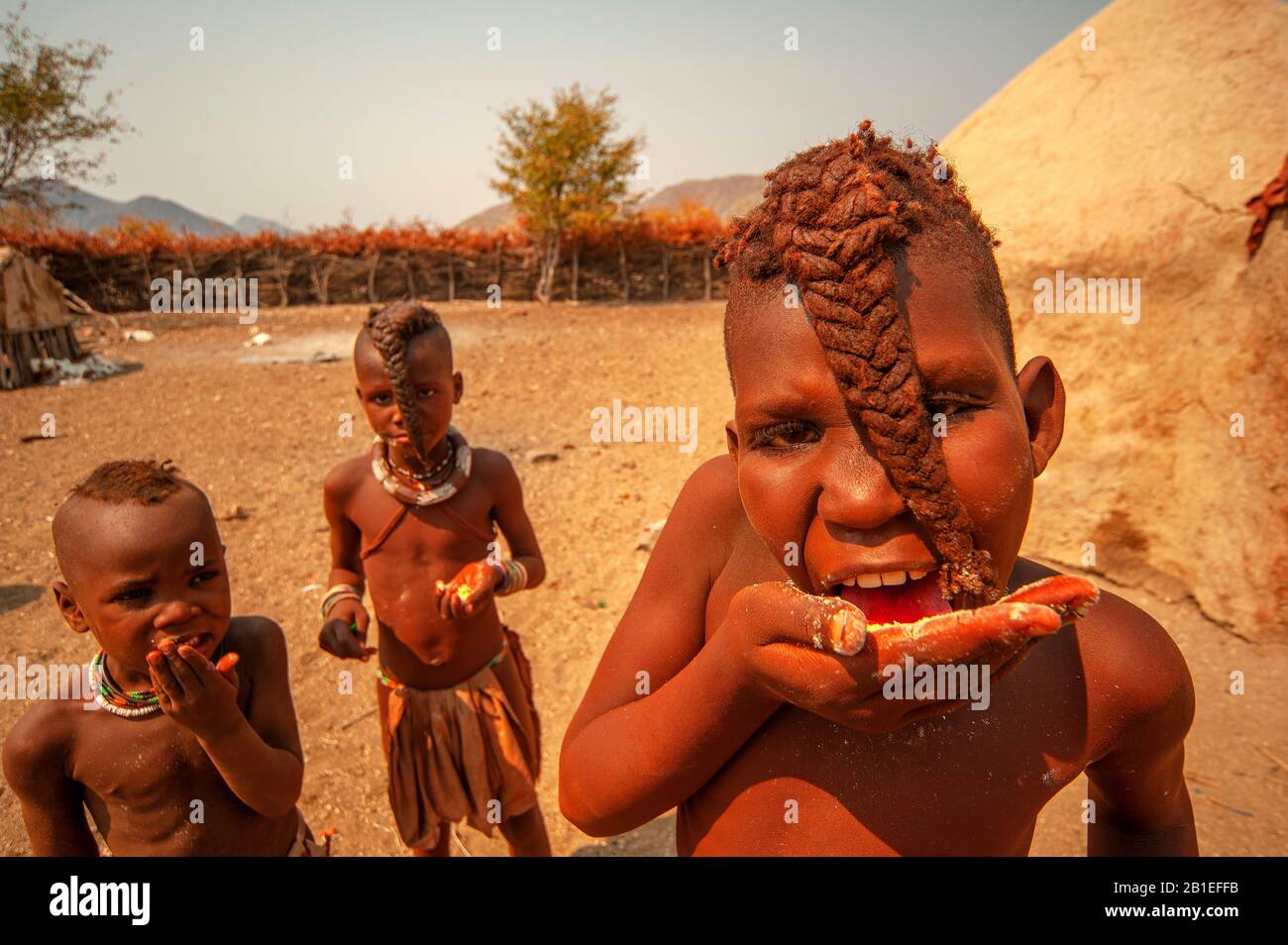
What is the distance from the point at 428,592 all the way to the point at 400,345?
97cm

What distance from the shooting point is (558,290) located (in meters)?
23.8

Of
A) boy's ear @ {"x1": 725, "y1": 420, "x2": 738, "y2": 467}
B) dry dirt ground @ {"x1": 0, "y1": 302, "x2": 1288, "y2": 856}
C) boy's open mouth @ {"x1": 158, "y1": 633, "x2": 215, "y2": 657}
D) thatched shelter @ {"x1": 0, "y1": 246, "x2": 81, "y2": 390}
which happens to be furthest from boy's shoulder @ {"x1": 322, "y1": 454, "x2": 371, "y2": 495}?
thatched shelter @ {"x1": 0, "y1": 246, "x2": 81, "y2": 390}

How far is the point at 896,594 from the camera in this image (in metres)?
1.07

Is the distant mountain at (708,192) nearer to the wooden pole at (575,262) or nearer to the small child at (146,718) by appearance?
the wooden pole at (575,262)

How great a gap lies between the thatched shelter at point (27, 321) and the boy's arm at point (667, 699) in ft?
46.8

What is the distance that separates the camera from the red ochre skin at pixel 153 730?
1939 mm

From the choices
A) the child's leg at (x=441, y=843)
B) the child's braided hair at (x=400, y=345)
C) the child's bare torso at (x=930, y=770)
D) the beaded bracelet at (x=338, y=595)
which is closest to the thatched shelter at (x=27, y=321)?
the beaded bracelet at (x=338, y=595)

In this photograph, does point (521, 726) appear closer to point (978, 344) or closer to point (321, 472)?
point (978, 344)

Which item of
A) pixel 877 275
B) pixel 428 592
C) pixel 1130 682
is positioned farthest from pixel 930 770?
pixel 428 592

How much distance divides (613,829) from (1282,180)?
426 centimetres

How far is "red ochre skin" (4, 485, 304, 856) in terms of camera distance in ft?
6.36

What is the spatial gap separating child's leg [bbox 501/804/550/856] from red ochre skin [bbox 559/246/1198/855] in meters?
1.95

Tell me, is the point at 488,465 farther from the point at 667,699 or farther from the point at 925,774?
the point at 925,774

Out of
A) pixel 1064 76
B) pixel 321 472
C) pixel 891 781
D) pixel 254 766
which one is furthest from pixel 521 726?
pixel 321 472
